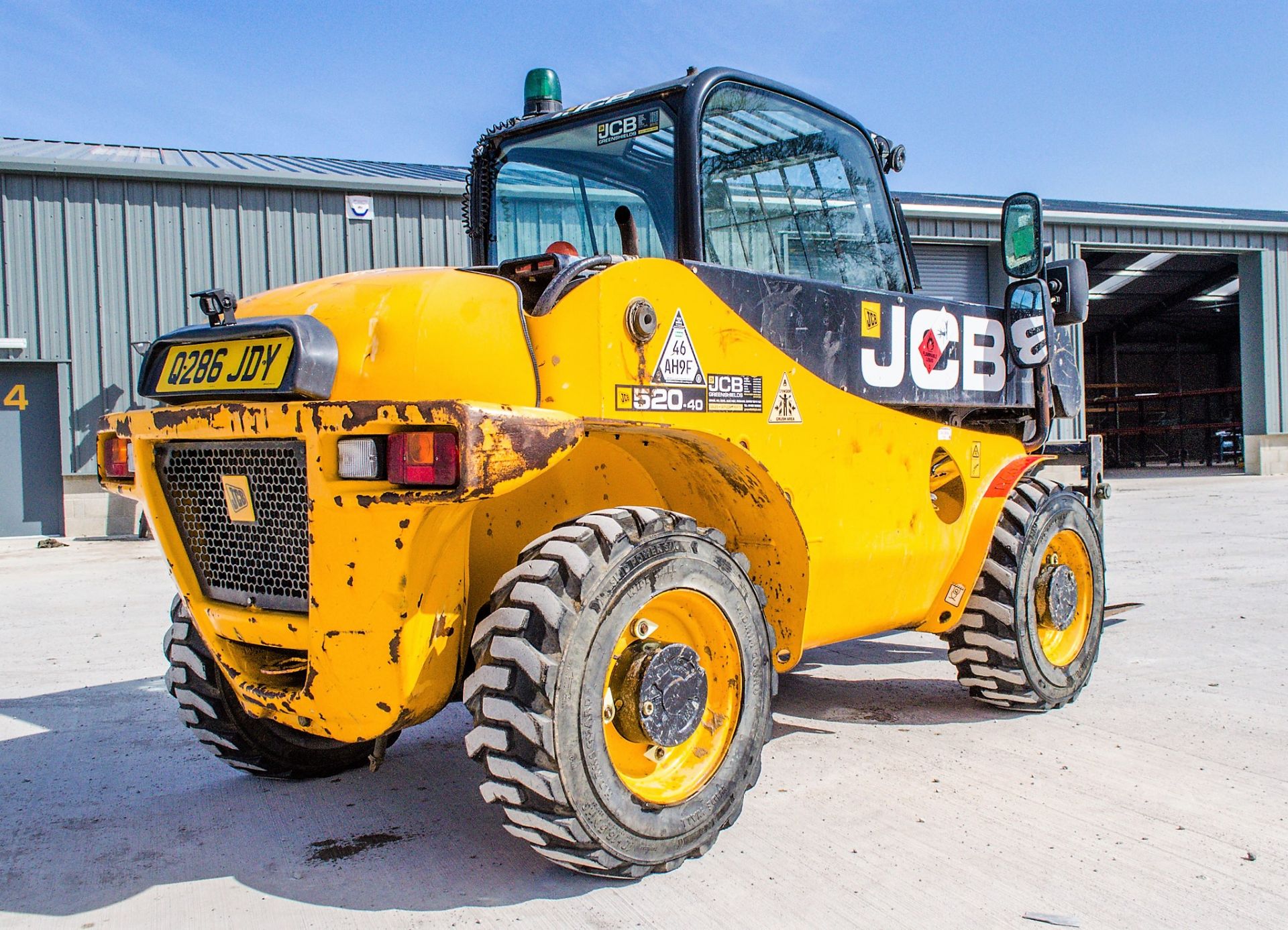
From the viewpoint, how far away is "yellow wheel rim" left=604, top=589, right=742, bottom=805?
10.9ft

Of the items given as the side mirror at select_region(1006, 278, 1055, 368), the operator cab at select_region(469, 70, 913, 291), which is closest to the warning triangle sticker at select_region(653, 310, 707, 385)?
the operator cab at select_region(469, 70, 913, 291)

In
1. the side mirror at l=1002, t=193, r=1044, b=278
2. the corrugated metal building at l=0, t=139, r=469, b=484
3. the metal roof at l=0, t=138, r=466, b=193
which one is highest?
the metal roof at l=0, t=138, r=466, b=193

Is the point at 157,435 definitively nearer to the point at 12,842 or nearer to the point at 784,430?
the point at 12,842

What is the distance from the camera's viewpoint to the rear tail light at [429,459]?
8.83 feet

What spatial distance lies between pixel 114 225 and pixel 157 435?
14220 mm

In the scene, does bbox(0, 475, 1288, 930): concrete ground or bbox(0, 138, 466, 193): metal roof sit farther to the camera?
bbox(0, 138, 466, 193): metal roof

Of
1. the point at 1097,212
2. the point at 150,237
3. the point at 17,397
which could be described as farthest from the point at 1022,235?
the point at 1097,212

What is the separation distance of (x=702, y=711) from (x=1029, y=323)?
2.97 metres

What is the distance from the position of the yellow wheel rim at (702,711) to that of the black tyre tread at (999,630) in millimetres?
1964

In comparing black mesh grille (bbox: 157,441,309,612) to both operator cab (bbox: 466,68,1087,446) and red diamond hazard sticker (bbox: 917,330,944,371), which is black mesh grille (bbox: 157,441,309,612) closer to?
operator cab (bbox: 466,68,1087,446)

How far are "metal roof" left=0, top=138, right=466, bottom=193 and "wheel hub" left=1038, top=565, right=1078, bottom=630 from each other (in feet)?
43.9

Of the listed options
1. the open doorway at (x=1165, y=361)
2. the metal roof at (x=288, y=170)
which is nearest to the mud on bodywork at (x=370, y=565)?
the metal roof at (x=288, y=170)

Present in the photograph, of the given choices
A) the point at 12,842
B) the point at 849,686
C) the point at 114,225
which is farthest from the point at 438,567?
the point at 114,225

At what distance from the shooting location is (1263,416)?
23766 millimetres
